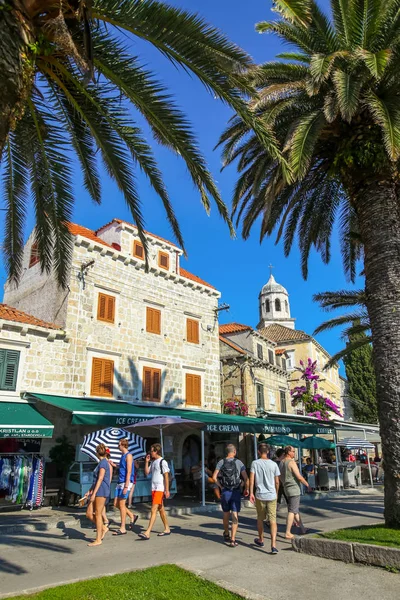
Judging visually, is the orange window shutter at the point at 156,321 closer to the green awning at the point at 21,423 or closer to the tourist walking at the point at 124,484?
the green awning at the point at 21,423

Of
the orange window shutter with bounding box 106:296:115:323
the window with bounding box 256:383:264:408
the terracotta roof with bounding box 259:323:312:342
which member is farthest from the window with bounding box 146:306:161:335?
the terracotta roof with bounding box 259:323:312:342

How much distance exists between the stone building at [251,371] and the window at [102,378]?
9.37 meters

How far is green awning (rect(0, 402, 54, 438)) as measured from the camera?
12.9 meters

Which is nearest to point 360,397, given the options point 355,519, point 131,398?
point 131,398

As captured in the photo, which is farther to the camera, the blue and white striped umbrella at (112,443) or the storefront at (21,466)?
the storefront at (21,466)

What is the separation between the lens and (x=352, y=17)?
9281mm

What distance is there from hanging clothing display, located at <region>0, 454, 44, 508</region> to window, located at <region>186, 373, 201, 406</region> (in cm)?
872

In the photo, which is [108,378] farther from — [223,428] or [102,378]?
[223,428]

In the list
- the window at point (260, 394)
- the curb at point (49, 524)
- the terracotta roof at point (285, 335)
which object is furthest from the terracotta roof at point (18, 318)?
the terracotta roof at point (285, 335)

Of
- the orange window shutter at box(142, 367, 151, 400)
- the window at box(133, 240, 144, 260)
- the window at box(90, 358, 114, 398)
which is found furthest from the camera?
the window at box(133, 240, 144, 260)

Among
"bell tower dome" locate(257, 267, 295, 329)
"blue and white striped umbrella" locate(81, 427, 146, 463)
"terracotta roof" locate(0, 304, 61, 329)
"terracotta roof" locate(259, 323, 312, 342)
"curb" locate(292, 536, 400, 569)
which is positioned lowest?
"curb" locate(292, 536, 400, 569)

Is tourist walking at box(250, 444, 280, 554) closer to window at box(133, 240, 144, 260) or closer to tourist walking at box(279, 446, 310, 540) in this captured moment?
tourist walking at box(279, 446, 310, 540)

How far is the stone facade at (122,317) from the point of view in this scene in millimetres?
17016

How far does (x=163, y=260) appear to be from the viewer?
881 inches
